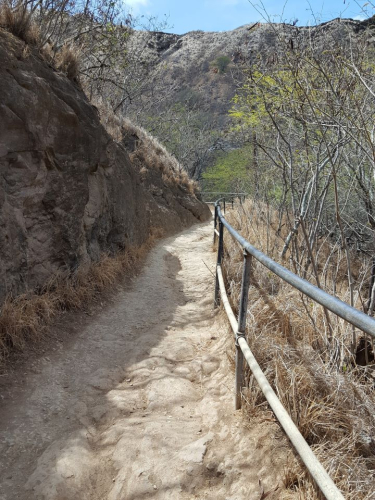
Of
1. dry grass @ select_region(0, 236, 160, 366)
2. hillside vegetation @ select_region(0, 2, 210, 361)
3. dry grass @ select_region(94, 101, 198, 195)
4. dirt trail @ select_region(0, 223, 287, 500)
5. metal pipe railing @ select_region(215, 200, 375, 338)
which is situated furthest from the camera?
dry grass @ select_region(94, 101, 198, 195)

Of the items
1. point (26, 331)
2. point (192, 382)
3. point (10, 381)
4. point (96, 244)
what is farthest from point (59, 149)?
point (192, 382)

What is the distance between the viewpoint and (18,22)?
4871 mm

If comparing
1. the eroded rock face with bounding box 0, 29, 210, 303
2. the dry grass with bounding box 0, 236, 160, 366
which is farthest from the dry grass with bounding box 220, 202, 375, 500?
the eroded rock face with bounding box 0, 29, 210, 303

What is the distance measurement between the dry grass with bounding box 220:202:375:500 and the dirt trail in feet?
0.62

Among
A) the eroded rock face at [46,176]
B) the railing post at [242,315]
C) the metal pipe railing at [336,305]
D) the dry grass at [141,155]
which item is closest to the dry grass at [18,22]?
the eroded rock face at [46,176]

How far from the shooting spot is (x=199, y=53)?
60.2m

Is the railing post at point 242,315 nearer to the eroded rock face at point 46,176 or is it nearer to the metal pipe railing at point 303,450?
the metal pipe railing at point 303,450

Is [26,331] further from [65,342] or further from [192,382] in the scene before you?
[192,382]

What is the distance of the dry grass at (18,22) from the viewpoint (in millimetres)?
4777

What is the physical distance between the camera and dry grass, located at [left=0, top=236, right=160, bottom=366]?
3451mm

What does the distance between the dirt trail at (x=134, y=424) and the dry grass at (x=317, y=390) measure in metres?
0.19

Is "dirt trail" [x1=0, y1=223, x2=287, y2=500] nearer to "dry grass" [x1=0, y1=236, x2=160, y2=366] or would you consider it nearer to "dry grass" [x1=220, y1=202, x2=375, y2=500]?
"dry grass" [x1=220, y1=202, x2=375, y2=500]

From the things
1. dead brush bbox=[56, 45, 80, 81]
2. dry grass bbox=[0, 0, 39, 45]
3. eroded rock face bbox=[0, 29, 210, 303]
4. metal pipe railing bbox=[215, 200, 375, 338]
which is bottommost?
metal pipe railing bbox=[215, 200, 375, 338]

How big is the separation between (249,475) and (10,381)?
82.5 inches
